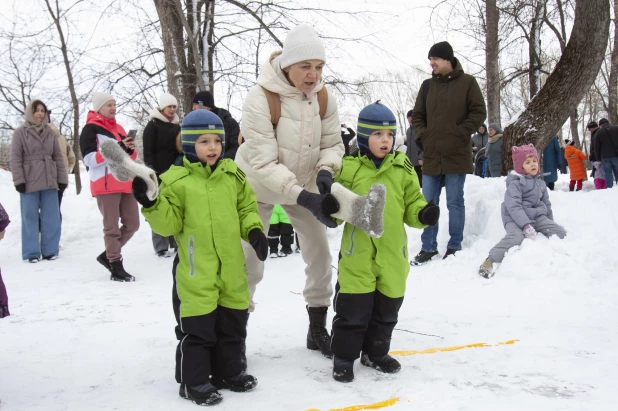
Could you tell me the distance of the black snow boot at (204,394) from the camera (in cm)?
271

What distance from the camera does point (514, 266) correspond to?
5.10 m

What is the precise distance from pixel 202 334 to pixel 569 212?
4808 millimetres

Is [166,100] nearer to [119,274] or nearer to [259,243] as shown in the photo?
[119,274]

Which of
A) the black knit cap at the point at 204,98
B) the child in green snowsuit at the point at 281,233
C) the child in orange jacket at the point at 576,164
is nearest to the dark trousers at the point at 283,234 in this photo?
the child in green snowsuit at the point at 281,233

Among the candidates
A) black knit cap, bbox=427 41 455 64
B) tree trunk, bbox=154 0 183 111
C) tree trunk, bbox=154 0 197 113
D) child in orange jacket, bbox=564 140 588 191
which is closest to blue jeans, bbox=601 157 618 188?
child in orange jacket, bbox=564 140 588 191

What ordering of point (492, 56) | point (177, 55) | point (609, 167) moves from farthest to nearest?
1. point (492, 56)
2. point (609, 167)
3. point (177, 55)

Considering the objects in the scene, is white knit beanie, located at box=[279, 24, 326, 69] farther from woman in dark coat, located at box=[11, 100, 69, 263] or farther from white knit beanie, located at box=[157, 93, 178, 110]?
woman in dark coat, located at box=[11, 100, 69, 263]

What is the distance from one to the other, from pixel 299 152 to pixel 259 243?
2.42 ft

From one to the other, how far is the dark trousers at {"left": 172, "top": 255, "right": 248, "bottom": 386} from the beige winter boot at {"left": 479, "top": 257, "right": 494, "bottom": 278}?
3035 millimetres

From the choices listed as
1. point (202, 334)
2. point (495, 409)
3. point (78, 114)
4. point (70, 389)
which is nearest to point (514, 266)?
point (495, 409)

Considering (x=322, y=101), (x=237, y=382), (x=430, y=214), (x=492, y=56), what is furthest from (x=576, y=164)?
(x=237, y=382)

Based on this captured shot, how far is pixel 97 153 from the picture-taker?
19.2 ft

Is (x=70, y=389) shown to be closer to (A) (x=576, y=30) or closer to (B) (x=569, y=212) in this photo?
(B) (x=569, y=212)

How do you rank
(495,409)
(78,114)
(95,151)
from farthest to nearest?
(78,114), (95,151), (495,409)
